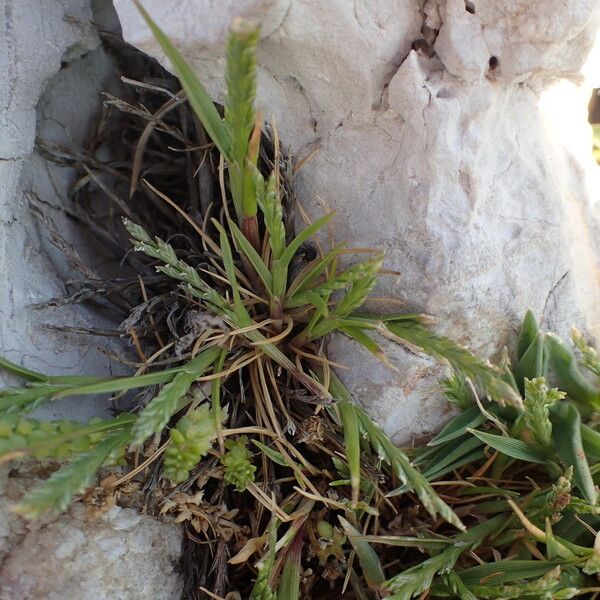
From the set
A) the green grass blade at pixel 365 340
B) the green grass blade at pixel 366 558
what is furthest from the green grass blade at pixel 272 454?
the green grass blade at pixel 365 340

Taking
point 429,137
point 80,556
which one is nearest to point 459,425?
point 429,137

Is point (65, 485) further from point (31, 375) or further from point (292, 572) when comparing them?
point (292, 572)

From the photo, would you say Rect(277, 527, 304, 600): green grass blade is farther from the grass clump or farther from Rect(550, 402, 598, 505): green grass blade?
Rect(550, 402, 598, 505): green grass blade

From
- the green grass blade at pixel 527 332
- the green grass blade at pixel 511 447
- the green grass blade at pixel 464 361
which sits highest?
the green grass blade at pixel 464 361

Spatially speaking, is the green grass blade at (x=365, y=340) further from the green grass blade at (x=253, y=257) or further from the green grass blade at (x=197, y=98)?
the green grass blade at (x=197, y=98)

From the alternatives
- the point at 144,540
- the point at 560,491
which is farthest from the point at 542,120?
the point at 144,540

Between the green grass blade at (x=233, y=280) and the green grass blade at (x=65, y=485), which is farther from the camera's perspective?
the green grass blade at (x=233, y=280)

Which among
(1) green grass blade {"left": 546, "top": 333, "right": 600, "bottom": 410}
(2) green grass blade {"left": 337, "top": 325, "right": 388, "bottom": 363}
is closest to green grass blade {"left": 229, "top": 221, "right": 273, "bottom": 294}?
(2) green grass blade {"left": 337, "top": 325, "right": 388, "bottom": 363}
